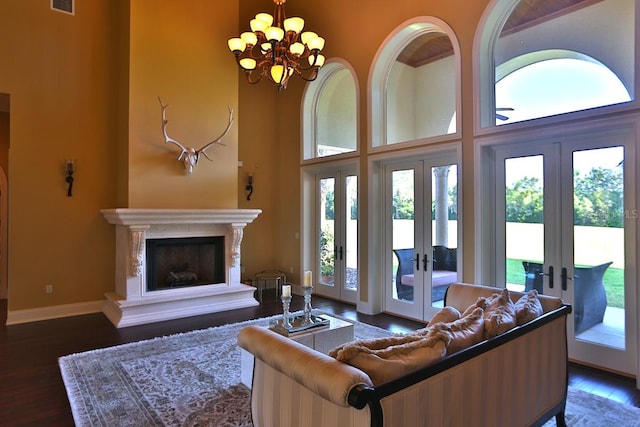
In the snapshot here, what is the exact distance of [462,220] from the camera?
4.63 meters

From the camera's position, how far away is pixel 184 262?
6.16 meters

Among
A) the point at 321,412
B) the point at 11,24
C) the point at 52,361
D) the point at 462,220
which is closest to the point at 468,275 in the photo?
the point at 462,220

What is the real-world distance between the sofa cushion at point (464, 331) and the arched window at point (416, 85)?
3.09 m

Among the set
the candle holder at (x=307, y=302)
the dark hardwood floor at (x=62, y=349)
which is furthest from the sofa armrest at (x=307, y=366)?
the dark hardwood floor at (x=62, y=349)

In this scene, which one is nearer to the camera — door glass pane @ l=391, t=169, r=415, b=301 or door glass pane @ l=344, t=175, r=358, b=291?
door glass pane @ l=391, t=169, r=415, b=301

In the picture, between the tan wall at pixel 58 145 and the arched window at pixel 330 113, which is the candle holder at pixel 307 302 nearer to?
the arched window at pixel 330 113

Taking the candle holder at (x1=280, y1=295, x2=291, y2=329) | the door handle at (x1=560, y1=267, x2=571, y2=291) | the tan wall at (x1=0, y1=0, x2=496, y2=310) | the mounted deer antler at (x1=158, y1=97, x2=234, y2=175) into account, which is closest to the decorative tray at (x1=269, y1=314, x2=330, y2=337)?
the candle holder at (x1=280, y1=295, x2=291, y2=329)

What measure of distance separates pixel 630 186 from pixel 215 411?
4.09m

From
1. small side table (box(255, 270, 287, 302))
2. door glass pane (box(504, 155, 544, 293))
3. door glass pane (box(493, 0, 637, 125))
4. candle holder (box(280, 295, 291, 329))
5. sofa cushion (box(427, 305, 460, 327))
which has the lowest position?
small side table (box(255, 270, 287, 302))

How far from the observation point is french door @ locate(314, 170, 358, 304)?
21.0 feet

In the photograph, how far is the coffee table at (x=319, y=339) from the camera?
129 inches

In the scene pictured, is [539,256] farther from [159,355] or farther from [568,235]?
[159,355]

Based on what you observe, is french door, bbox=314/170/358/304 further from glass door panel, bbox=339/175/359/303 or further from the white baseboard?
the white baseboard

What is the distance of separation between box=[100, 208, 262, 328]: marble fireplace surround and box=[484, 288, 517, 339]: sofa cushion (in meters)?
4.27
